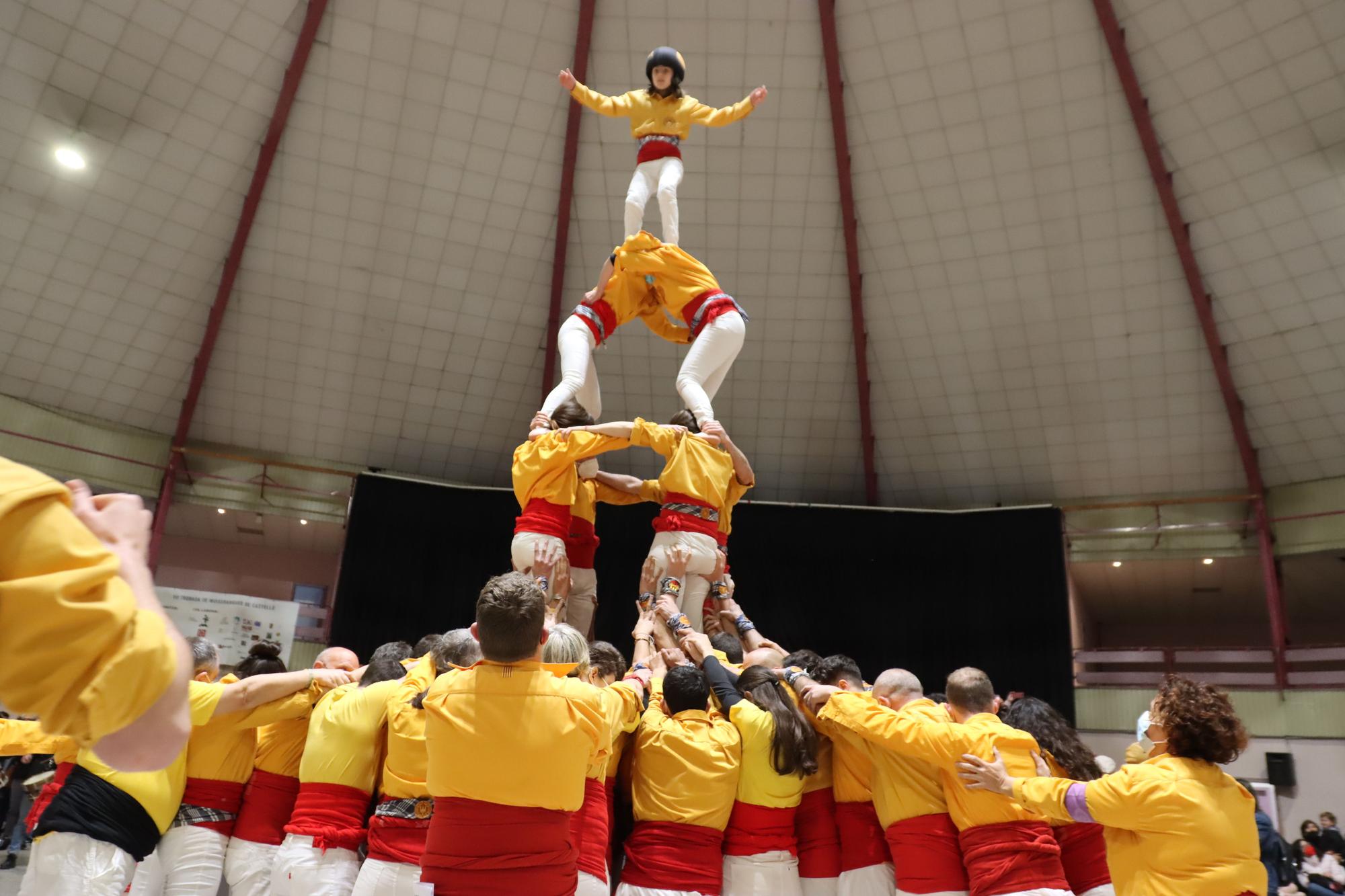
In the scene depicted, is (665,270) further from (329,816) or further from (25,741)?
(25,741)

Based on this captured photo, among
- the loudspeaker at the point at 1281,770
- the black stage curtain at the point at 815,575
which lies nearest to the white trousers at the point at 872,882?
the black stage curtain at the point at 815,575

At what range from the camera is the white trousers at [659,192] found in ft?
23.7

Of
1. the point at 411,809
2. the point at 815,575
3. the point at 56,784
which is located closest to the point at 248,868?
the point at 56,784

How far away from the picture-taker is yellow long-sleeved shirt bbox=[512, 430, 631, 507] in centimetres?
590

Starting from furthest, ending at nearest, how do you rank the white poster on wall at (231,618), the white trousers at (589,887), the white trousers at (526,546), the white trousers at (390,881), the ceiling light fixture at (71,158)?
1. the white poster on wall at (231,618)
2. the ceiling light fixture at (71,158)
3. the white trousers at (526,546)
4. the white trousers at (589,887)
5. the white trousers at (390,881)

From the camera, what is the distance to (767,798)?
3.88 m

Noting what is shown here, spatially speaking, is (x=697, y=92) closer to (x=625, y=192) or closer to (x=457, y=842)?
(x=625, y=192)

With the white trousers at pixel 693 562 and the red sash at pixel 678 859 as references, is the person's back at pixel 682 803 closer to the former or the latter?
the red sash at pixel 678 859

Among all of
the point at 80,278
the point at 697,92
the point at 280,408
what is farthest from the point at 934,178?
the point at 80,278

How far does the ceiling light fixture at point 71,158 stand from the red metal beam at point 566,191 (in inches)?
216

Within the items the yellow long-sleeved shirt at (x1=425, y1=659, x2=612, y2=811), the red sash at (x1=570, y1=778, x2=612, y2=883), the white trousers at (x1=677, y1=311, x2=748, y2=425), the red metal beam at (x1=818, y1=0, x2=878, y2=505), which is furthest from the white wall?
the yellow long-sleeved shirt at (x1=425, y1=659, x2=612, y2=811)

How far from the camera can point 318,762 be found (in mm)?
3748

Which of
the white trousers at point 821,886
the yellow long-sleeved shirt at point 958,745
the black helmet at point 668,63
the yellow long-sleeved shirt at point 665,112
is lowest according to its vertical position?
the white trousers at point 821,886

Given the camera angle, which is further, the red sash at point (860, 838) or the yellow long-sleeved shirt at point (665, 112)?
the yellow long-sleeved shirt at point (665, 112)
